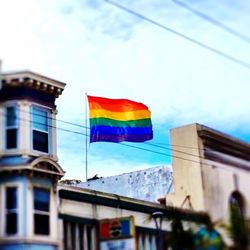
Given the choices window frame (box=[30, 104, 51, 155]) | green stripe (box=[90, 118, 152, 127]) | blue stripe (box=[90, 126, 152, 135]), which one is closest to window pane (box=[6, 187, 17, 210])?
window frame (box=[30, 104, 51, 155])

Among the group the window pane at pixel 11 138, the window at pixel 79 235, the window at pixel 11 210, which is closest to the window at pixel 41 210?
the window at pixel 11 210

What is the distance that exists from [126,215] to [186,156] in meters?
6.06

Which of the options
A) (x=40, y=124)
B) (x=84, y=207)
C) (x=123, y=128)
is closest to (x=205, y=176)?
(x=123, y=128)

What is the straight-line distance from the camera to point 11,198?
25297mm

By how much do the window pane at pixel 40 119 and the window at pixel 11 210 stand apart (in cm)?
306

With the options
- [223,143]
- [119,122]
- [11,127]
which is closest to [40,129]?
[11,127]

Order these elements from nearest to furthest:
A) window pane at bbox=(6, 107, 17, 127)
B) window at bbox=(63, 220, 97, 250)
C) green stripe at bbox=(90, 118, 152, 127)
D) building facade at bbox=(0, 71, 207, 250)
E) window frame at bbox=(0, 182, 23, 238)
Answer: window frame at bbox=(0, 182, 23, 238)
building facade at bbox=(0, 71, 207, 250)
window pane at bbox=(6, 107, 17, 127)
window at bbox=(63, 220, 97, 250)
green stripe at bbox=(90, 118, 152, 127)

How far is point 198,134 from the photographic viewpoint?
3450 cm

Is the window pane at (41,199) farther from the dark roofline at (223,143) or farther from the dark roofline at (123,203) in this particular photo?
the dark roofline at (223,143)

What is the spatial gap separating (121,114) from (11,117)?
32.7 ft

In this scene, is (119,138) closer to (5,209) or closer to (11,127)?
(11,127)

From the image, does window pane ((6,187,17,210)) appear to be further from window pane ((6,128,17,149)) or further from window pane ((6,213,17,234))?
window pane ((6,128,17,149))

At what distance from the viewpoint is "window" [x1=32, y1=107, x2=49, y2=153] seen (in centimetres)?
2681

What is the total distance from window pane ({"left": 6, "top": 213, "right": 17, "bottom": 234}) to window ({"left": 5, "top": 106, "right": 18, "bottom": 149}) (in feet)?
9.14
